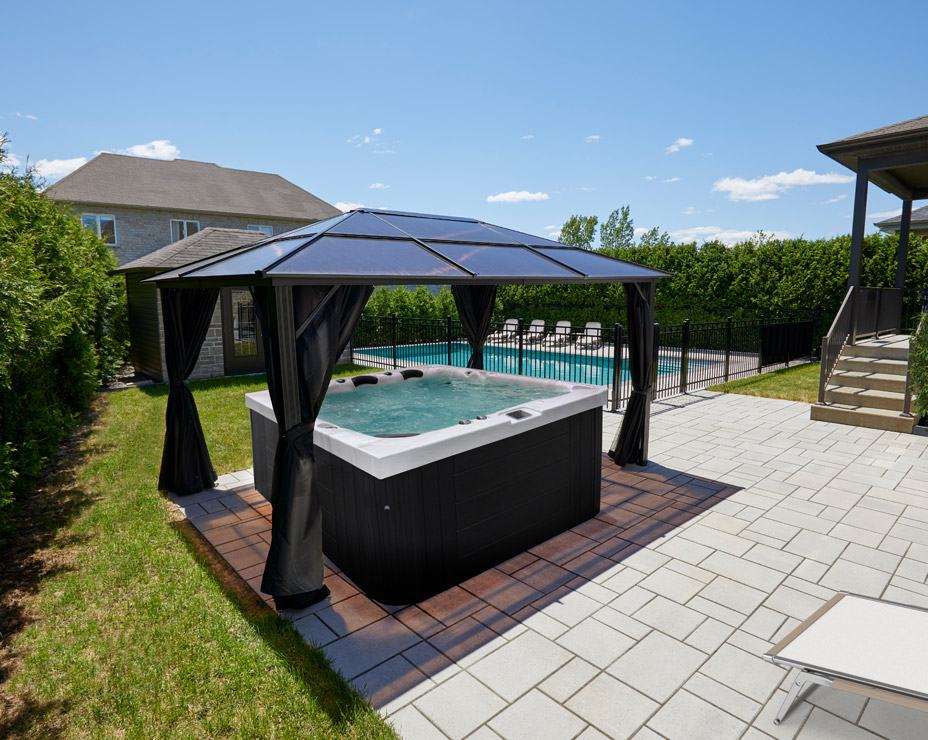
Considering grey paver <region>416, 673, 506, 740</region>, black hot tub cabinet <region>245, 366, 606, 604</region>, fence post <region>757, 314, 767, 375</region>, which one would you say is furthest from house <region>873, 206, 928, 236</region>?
grey paver <region>416, 673, 506, 740</region>

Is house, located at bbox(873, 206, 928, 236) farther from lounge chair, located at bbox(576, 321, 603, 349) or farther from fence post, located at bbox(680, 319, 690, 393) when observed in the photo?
fence post, located at bbox(680, 319, 690, 393)

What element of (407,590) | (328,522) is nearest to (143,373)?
(328,522)

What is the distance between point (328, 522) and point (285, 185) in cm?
2530

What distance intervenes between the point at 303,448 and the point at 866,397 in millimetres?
8591

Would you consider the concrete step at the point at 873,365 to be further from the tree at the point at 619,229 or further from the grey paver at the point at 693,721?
the tree at the point at 619,229

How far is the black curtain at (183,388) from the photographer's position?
5.07 m

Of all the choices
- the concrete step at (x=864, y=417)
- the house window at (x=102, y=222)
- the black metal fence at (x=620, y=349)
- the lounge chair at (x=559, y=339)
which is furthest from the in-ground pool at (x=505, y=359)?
the house window at (x=102, y=222)

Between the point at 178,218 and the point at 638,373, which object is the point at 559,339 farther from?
the point at 178,218

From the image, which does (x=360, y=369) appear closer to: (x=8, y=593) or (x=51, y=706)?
(x=8, y=593)

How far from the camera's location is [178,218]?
2072cm

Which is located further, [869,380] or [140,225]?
[140,225]

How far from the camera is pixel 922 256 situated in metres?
12.2

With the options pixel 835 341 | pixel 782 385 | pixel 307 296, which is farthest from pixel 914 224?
pixel 307 296

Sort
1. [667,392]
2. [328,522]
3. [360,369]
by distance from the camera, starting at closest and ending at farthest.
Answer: [328,522], [667,392], [360,369]
